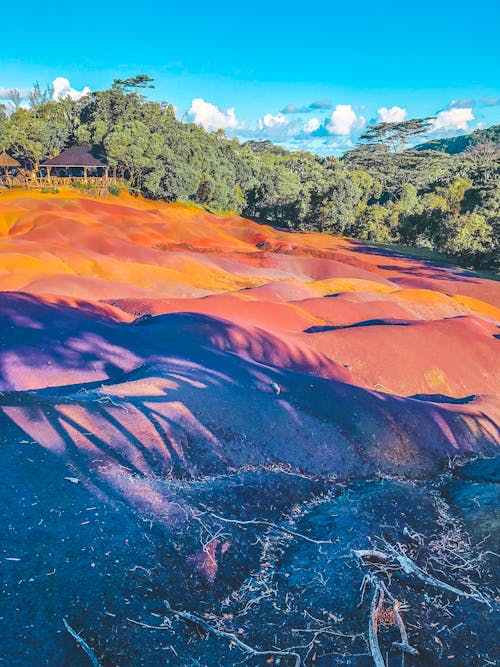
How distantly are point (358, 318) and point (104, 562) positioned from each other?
2120 cm

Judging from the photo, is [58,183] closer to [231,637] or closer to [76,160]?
[76,160]

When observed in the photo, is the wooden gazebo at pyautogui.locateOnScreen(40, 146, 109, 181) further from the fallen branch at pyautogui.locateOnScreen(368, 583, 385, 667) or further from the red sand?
the fallen branch at pyautogui.locateOnScreen(368, 583, 385, 667)

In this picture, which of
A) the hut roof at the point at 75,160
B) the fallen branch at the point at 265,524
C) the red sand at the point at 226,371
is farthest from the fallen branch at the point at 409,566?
the hut roof at the point at 75,160

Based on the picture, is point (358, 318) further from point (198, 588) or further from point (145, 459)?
point (198, 588)

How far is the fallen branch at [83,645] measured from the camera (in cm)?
434

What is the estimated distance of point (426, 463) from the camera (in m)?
11.0

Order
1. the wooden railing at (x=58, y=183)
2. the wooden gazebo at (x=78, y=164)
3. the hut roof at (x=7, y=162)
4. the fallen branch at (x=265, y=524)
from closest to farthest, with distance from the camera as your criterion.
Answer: the fallen branch at (x=265, y=524) < the hut roof at (x=7, y=162) < the wooden railing at (x=58, y=183) < the wooden gazebo at (x=78, y=164)

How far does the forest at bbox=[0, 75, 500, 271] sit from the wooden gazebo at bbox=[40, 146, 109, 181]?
1876 millimetres

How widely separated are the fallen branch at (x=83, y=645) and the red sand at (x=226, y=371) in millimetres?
2307

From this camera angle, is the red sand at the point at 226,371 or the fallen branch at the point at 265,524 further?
the red sand at the point at 226,371

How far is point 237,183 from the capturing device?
89625 mm

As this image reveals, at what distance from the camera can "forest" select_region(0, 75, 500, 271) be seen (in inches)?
2403

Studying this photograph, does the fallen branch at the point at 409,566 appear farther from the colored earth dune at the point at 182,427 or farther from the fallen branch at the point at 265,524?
the colored earth dune at the point at 182,427

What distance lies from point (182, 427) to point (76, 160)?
65.4m
